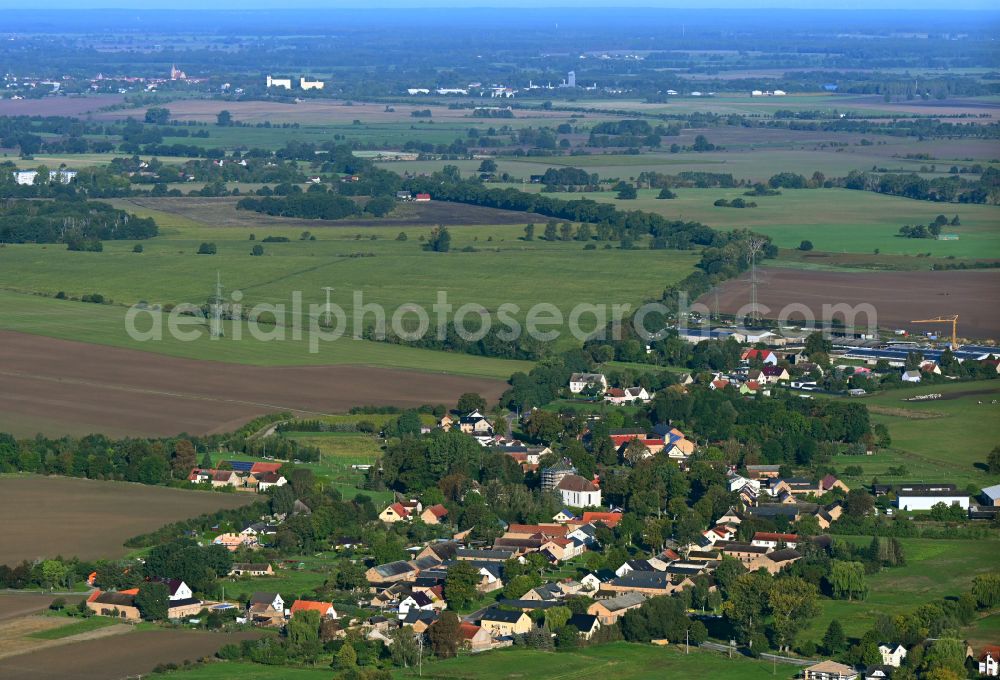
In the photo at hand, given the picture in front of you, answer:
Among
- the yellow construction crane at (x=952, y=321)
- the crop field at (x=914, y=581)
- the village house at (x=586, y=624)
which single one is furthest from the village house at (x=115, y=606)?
the yellow construction crane at (x=952, y=321)

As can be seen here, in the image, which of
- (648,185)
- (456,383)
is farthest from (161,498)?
(648,185)

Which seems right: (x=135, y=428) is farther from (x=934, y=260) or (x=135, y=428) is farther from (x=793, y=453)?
(x=934, y=260)

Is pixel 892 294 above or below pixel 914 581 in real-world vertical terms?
above

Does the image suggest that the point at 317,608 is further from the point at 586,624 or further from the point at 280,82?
the point at 280,82

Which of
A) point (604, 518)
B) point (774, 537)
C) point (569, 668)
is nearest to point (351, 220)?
point (604, 518)

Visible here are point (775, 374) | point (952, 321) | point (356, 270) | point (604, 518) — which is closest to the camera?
point (604, 518)

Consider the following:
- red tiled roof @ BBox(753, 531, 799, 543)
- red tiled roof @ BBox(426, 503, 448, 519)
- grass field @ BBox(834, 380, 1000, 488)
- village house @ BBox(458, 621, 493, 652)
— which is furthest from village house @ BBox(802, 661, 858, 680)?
grass field @ BBox(834, 380, 1000, 488)

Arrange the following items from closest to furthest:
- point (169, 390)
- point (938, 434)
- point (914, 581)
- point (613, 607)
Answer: point (613, 607) → point (914, 581) → point (938, 434) → point (169, 390)

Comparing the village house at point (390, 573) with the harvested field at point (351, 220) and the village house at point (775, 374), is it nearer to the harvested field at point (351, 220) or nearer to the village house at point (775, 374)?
the village house at point (775, 374)
